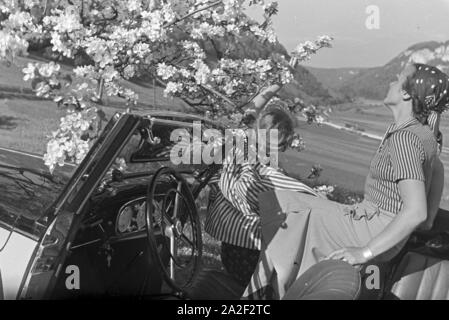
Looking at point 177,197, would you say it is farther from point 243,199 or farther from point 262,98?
point 262,98

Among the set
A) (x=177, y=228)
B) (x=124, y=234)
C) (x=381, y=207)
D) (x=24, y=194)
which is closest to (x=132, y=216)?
(x=124, y=234)

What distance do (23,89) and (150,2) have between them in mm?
14458

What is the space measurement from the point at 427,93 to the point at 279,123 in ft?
3.05

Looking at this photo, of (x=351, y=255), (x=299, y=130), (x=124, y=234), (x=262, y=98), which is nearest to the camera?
(x=351, y=255)

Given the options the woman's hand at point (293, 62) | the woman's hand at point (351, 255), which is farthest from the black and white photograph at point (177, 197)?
the woman's hand at point (293, 62)

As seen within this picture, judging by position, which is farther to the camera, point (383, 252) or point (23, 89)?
point (23, 89)

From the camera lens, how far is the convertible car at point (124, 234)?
2.46 meters

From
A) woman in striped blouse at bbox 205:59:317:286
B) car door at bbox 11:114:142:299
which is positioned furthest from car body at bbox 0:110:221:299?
woman in striped blouse at bbox 205:59:317:286

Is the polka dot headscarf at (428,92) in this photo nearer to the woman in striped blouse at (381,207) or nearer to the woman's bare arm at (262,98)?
the woman in striped blouse at (381,207)

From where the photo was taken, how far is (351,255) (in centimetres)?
256

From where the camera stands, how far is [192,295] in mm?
3062

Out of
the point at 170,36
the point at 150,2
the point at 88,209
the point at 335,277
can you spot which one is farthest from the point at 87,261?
the point at 170,36

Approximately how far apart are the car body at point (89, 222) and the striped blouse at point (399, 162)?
0.95 m
